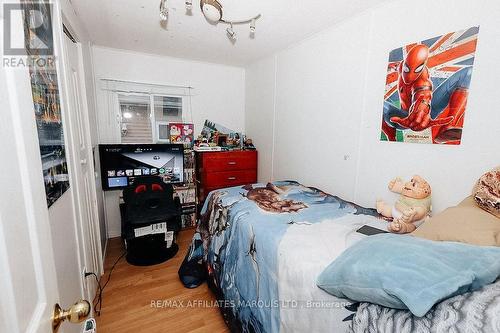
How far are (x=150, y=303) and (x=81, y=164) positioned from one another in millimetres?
1167

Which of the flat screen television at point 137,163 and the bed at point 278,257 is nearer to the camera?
the bed at point 278,257

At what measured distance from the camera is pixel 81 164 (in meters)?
1.68

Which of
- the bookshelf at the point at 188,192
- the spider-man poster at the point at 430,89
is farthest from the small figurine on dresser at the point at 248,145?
the spider-man poster at the point at 430,89

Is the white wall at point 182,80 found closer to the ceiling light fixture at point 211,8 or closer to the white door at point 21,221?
the ceiling light fixture at point 211,8

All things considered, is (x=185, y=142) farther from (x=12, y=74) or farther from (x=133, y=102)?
(x=12, y=74)

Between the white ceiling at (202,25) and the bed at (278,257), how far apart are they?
146cm

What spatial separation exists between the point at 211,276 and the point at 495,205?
1799 millimetres

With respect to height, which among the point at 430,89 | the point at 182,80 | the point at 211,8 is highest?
the point at 211,8

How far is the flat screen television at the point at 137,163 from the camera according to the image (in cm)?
269

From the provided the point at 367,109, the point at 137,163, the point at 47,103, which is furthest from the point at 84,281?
the point at 367,109

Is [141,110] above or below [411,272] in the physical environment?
above

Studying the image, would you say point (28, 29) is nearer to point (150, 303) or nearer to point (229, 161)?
point (150, 303)

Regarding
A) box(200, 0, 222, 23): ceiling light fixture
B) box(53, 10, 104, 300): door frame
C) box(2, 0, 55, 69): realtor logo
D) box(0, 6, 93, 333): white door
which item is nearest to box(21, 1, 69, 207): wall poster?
box(2, 0, 55, 69): realtor logo

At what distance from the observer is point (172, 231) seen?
237cm
